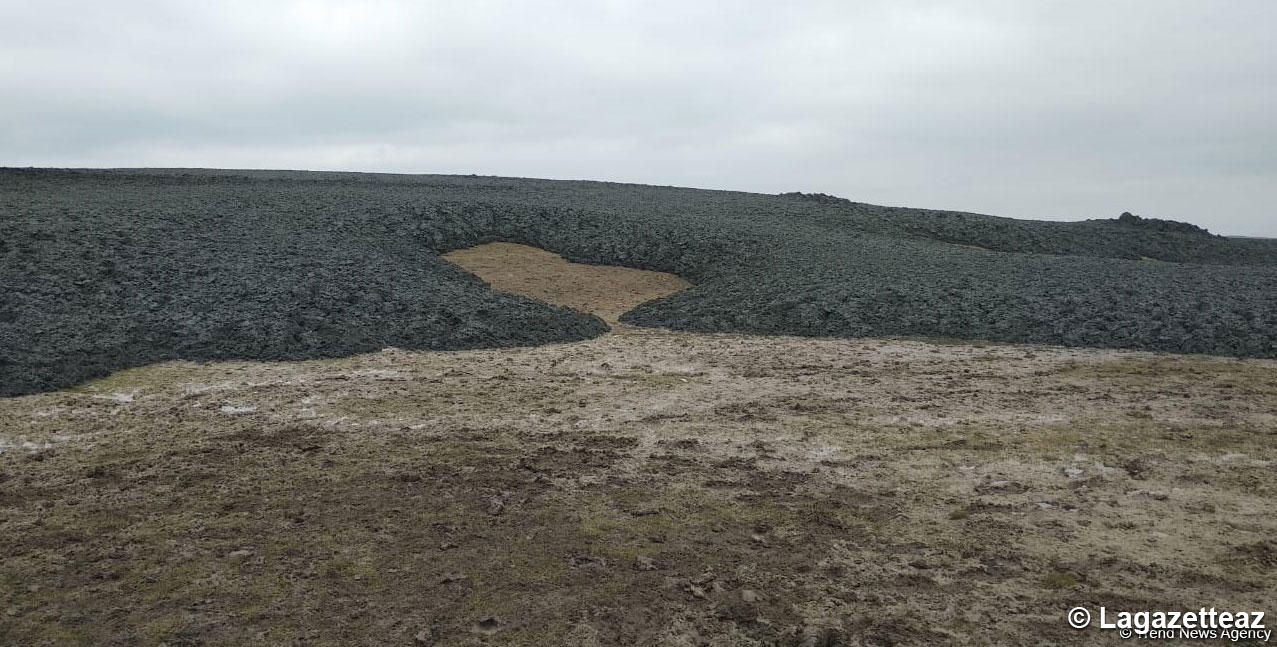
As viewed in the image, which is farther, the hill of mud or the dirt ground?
the hill of mud

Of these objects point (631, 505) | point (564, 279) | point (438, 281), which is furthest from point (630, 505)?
point (564, 279)

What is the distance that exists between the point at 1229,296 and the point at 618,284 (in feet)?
39.2

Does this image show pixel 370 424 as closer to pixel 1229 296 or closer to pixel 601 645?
pixel 601 645

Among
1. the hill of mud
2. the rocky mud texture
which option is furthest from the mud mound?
the rocky mud texture

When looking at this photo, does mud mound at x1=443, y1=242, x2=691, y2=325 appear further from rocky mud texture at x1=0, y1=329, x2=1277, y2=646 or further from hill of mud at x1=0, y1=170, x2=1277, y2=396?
rocky mud texture at x1=0, y1=329, x2=1277, y2=646

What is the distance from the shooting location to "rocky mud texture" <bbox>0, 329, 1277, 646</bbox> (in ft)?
18.0

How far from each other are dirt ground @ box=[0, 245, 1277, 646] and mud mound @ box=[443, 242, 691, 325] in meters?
6.03

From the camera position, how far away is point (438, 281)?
17.9 m

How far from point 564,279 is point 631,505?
12.9 metres

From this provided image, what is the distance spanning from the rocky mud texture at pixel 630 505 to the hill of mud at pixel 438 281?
160 cm

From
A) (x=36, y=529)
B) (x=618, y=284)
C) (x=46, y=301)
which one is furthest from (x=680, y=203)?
(x=36, y=529)

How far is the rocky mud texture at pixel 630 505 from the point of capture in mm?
5488

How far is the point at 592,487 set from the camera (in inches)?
313

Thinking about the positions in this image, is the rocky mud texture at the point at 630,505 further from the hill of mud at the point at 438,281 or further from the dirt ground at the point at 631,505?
the hill of mud at the point at 438,281
